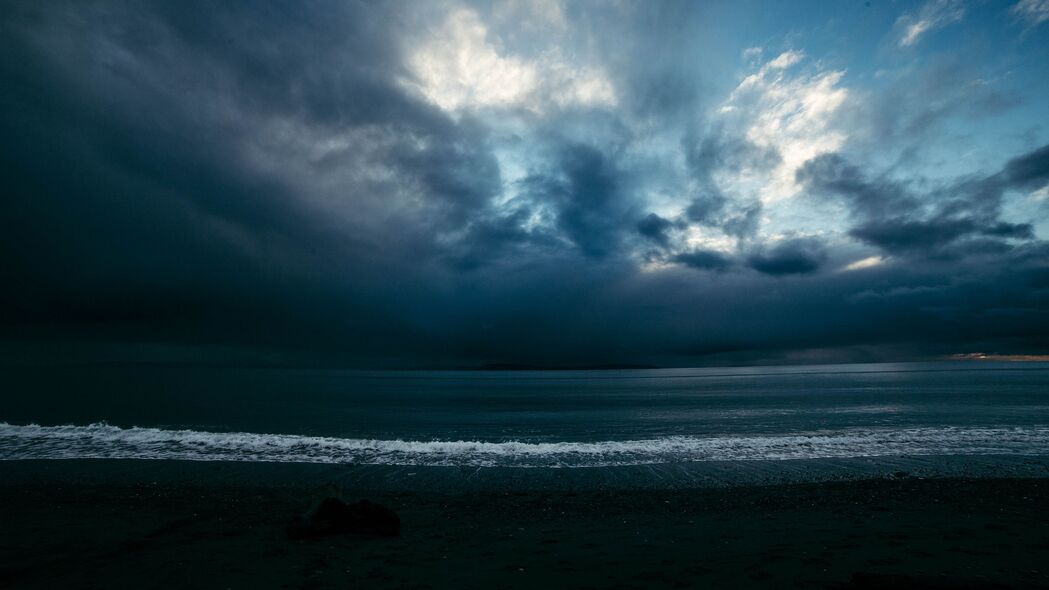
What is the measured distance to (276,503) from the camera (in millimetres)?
14805

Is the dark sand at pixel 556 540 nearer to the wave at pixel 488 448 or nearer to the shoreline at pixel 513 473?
the shoreline at pixel 513 473

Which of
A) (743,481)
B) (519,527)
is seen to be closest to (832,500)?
(743,481)

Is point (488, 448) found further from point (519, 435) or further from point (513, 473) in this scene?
point (519, 435)

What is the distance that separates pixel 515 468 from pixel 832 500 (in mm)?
12127

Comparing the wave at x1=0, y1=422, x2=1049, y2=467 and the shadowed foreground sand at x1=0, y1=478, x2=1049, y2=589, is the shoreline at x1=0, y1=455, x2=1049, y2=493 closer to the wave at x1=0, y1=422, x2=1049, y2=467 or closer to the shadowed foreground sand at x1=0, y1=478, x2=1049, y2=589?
the wave at x1=0, y1=422, x2=1049, y2=467

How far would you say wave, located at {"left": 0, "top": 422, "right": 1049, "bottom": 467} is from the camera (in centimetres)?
2297

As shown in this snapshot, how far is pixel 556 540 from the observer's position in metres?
11.2

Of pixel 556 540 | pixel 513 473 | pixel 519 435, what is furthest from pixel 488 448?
pixel 556 540

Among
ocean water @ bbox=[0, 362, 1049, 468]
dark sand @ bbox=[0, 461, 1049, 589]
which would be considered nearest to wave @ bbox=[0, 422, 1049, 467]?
ocean water @ bbox=[0, 362, 1049, 468]

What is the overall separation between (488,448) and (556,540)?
15126 millimetres

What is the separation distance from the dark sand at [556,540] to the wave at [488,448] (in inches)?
259

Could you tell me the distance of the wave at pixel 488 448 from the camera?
75.4ft

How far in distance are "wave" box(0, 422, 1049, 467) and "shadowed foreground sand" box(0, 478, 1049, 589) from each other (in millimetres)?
6835

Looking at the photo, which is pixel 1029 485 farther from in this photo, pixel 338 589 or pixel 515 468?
pixel 338 589
